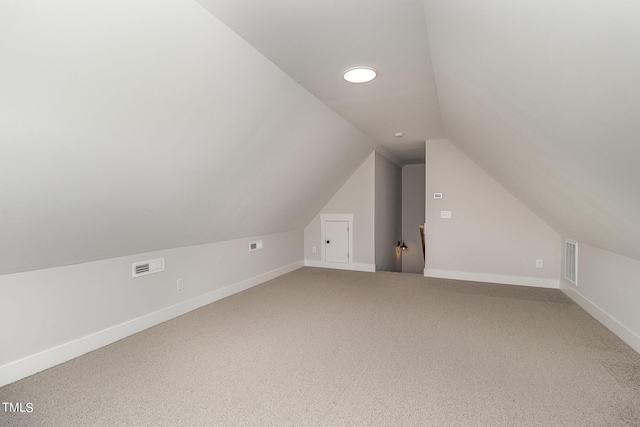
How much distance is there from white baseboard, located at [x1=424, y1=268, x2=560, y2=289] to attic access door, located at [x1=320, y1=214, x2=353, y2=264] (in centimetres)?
144

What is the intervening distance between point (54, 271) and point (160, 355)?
1031mm

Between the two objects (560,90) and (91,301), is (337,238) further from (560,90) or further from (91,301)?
(560,90)

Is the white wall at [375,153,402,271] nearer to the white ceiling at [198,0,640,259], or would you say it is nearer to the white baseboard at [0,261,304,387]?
the white ceiling at [198,0,640,259]

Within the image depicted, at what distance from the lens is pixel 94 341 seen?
8.86ft

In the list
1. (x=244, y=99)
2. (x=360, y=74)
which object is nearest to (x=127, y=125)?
(x=244, y=99)

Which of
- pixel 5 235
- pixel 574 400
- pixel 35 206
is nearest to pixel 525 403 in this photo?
pixel 574 400

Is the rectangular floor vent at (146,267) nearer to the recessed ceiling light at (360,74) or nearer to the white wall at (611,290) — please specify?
the recessed ceiling light at (360,74)

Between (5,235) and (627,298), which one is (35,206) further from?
(627,298)

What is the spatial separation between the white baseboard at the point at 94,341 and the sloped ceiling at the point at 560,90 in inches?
134

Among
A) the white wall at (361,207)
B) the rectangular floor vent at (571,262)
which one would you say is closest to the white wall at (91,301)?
the white wall at (361,207)

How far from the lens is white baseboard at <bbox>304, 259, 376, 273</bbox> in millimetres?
5855

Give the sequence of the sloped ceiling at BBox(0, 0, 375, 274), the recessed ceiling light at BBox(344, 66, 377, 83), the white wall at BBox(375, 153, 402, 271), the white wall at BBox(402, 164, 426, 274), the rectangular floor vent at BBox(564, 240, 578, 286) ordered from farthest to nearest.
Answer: the white wall at BBox(402, 164, 426, 274)
the white wall at BBox(375, 153, 402, 271)
the rectangular floor vent at BBox(564, 240, 578, 286)
the recessed ceiling light at BBox(344, 66, 377, 83)
the sloped ceiling at BBox(0, 0, 375, 274)

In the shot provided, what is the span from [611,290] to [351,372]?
2760mm

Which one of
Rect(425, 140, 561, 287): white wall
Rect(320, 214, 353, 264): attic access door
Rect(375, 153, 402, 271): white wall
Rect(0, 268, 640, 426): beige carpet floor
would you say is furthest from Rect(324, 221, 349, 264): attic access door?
Rect(0, 268, 640, 426): beige carpet floor
